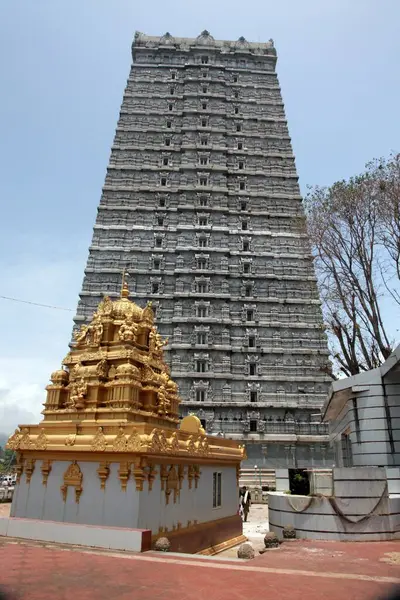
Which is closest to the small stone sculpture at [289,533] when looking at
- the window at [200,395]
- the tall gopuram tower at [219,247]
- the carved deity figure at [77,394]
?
the carved deity figure at [77,394]

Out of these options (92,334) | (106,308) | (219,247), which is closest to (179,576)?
(92,334)

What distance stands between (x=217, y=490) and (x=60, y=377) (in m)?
7.10

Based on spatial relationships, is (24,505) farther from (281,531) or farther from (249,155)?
(249,155)

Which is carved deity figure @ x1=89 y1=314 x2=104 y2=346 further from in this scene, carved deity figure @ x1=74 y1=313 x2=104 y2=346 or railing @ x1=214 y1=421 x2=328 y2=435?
railing @ x1=214 y1=421 x2=328 y2=435

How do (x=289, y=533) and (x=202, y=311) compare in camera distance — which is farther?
(x=202, y=311)

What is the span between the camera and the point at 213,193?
158ft

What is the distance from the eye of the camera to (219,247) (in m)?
45.3

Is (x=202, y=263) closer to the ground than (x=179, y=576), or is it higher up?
higher up

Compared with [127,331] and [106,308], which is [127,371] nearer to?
[127,331]

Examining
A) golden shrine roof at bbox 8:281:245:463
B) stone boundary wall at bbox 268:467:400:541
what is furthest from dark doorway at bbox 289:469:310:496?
golden shrine roof at bbox 8:281:245:463

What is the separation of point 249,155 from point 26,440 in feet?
148

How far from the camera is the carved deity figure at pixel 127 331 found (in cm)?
1479

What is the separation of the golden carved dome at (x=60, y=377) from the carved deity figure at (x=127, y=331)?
8.29 ft

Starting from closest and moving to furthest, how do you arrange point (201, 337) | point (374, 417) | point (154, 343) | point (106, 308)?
point (106, 308) < point (154, 343) < point (374, 417) < point (201, 337)
